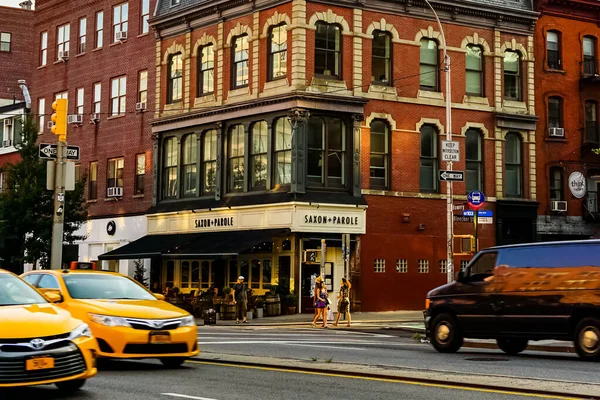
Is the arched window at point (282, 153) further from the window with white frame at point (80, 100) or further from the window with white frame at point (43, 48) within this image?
the window with white frame at point (43, 48)

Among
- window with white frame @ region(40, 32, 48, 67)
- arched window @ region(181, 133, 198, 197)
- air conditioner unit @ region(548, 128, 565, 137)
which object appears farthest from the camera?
window with white frame @ region(40, 32, 48, 67)

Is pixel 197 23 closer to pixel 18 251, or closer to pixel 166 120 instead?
pixel 166 120

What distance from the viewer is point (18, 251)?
144 feet

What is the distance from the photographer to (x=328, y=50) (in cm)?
3947

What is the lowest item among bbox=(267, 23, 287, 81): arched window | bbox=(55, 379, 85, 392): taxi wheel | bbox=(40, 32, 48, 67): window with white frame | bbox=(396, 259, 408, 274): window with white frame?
bbox=(55, 379, 85, 392): taxi wheel

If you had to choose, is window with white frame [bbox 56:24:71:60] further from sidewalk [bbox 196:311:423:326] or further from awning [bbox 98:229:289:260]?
sidewalk [bbox 196:311:423:326]

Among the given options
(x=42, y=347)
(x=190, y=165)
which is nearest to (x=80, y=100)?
(x=190, y=165)

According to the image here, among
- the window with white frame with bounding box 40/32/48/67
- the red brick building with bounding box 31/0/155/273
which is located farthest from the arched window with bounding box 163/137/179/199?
the window with white frame with bounding box 40/32/48/67

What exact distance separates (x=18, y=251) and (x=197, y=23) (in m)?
13.0

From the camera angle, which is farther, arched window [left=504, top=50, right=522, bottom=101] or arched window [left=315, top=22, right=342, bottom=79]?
arched window [left=504, top=50, right=522, bottom=101]

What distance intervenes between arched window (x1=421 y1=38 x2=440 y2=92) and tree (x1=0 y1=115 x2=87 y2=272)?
630 inches

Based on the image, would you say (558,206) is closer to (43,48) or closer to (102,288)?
(43,48)

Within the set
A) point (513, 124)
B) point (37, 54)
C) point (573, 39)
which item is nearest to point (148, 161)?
point (37, 54)

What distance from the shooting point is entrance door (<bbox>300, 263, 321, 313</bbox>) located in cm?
3849
